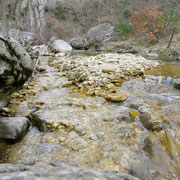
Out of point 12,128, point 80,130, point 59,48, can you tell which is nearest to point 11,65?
point 12,128

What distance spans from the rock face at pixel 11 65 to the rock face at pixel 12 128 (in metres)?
0.35

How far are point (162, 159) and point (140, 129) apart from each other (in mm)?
506

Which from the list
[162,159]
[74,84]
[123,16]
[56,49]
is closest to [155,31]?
[123,16]

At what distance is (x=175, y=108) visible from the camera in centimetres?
232

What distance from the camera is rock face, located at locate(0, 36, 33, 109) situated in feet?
4.95

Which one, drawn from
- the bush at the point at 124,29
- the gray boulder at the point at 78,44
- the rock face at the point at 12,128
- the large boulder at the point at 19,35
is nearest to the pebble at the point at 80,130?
the rock face at the point at 12,128

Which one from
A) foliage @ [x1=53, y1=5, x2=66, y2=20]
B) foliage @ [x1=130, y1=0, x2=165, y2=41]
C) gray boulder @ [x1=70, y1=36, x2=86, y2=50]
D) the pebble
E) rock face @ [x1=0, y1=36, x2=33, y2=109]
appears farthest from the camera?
foliage @ [x1=53, y1=5, x2=66, y2=20]

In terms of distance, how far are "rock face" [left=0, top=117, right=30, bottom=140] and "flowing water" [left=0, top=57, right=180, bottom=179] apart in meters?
0.09

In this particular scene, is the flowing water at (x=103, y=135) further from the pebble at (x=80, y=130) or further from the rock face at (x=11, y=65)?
the rock face at (x=11, y=65)

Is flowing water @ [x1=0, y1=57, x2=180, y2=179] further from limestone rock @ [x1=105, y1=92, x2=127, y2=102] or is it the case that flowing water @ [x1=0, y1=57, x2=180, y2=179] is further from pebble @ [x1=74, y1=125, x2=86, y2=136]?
limestone rock @ [x1=105, y1=92, x2=127, y2=102]

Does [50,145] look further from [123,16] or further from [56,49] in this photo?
[123,16]

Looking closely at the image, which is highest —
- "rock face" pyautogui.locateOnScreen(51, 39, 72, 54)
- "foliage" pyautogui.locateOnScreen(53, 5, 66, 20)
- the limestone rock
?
"foliage" pyautogui.locateOnScreen(53, 5, 66, 20)

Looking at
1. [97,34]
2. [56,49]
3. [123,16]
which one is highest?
[123,16]

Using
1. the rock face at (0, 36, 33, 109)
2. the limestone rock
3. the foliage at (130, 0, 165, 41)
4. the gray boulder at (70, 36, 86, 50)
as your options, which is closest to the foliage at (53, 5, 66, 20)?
the gray boulder at (70, 36, 86, 50)
